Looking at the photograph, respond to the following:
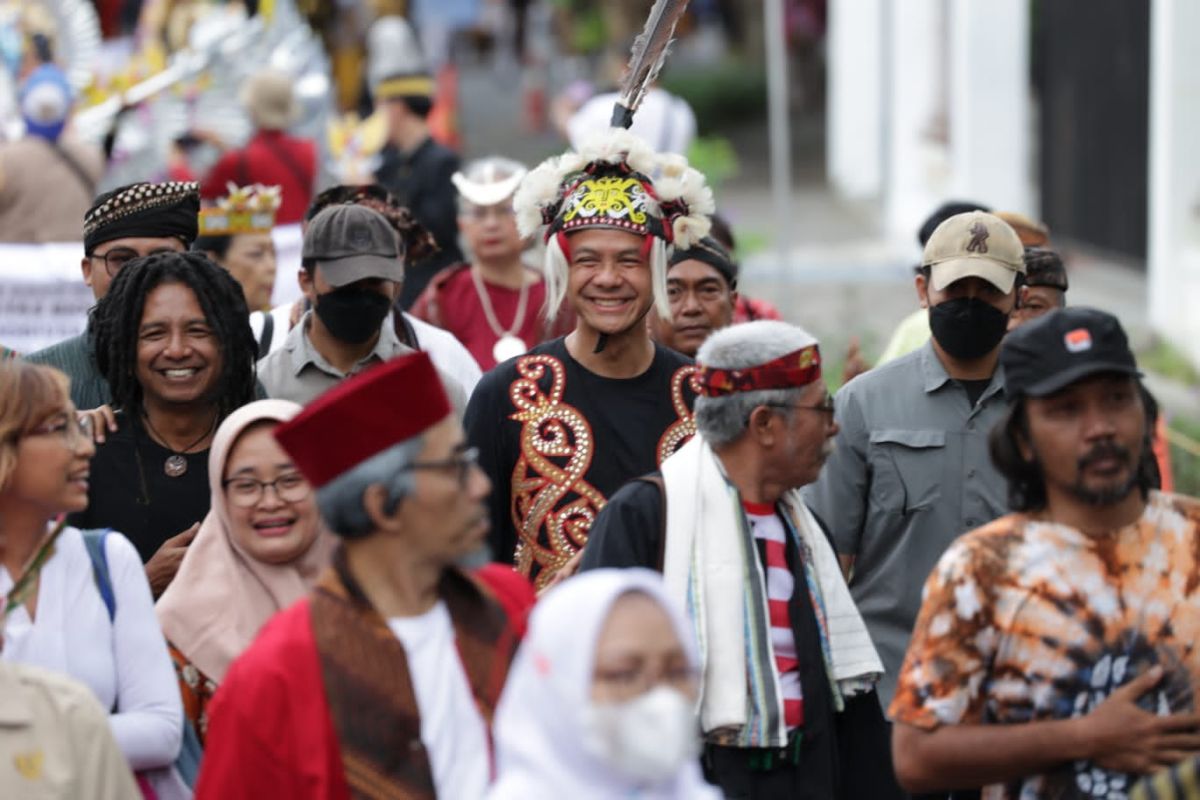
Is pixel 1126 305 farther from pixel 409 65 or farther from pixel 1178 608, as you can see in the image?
pixel 1178 608

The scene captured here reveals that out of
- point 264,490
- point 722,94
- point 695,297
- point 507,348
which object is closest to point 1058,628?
point 264,490

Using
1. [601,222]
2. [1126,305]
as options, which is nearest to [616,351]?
[601,222]

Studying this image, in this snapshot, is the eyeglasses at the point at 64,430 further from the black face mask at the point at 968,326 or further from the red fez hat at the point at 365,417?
the black face mask at the point at 968,326

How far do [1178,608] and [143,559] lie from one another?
282 cm

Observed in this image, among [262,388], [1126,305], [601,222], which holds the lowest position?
[1126,305]

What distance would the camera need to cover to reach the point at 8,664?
14.0 ft

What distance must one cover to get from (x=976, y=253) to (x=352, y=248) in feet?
6.06

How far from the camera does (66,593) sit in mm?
4727

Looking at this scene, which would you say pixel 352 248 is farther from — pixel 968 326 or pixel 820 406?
pixel 820 406

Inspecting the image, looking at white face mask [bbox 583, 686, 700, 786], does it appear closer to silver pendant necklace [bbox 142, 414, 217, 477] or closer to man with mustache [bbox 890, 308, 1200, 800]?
man with mustache [bbox 890, 308, 1200, 800]

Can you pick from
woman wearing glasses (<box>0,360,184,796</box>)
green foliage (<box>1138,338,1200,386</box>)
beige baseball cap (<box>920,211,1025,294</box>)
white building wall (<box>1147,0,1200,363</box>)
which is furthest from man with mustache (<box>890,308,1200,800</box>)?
white building wall (<box>1147,0,1200,363</box>)

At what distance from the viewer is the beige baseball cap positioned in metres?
6.28

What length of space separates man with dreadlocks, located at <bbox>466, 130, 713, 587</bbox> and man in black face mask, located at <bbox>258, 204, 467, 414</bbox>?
500mm

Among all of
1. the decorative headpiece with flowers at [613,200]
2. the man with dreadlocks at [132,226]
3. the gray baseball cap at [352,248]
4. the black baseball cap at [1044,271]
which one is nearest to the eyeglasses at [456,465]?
the decorative headpiece with flowers at [613,200]
